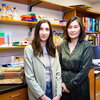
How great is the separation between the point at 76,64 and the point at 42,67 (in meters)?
0.44

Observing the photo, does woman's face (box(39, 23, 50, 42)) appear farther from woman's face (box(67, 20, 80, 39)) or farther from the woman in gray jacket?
woman's face (box(67, 20, 80, 39))

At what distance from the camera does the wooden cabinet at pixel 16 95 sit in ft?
4.64

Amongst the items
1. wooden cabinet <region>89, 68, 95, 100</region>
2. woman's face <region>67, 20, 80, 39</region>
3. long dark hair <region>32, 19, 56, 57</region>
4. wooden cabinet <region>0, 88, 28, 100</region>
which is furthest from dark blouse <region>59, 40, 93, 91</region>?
wooden cabinet <region>89, 68, 95, 100</region>

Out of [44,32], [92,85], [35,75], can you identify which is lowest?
[92,85]

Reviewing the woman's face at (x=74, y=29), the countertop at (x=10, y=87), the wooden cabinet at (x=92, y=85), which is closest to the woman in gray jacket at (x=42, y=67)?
the countertop at (x=10, y=87)

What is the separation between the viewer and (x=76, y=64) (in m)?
1.58

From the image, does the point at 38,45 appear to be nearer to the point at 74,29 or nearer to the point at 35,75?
the point at 35,75

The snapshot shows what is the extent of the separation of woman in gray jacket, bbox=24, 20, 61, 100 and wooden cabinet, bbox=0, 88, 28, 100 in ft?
0.51

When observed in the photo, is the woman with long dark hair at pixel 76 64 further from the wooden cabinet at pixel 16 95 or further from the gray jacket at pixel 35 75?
the wooden cabinet at pixel 16 95

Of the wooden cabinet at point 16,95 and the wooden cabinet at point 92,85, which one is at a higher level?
the wooden cabinet at point 16,95

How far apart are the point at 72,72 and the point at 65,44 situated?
379mm

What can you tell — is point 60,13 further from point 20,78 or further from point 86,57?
point 20,78

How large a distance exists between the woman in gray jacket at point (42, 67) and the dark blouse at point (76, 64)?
0.53 ft

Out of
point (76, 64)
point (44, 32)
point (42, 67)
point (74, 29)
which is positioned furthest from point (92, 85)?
point (44, 32)
